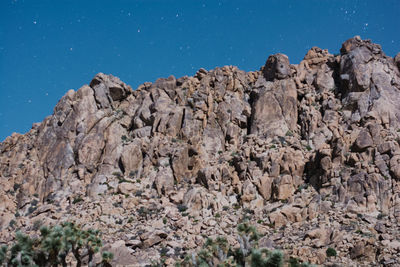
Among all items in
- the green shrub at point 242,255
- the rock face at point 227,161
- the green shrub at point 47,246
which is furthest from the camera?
the rock face at point 227,161

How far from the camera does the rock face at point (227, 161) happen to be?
3312 centimetres

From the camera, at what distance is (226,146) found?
159ft

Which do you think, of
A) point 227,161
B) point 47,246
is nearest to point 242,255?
point 47,246

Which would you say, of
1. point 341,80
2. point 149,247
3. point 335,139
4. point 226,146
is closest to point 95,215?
point 149,247

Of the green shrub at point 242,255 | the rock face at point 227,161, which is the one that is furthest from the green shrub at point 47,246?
the green shrub at point 242,255

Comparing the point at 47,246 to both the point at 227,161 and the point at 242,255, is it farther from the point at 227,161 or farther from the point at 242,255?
the point at 227,161

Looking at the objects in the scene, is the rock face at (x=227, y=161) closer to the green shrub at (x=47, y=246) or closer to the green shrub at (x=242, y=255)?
the green shrub at (x=242, y=255)

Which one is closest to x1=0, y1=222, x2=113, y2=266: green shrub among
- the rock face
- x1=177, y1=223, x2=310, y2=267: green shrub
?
the rock face

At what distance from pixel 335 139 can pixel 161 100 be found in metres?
27.1

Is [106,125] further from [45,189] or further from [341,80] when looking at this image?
[341,80]

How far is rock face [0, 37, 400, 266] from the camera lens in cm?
3312

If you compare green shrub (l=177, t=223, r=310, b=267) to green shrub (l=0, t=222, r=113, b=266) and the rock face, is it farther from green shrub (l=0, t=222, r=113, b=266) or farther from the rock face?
green shrub (l=0, t=222, r=113, b=266)

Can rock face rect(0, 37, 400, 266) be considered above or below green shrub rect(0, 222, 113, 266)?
above

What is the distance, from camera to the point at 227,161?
4412 centimetres
